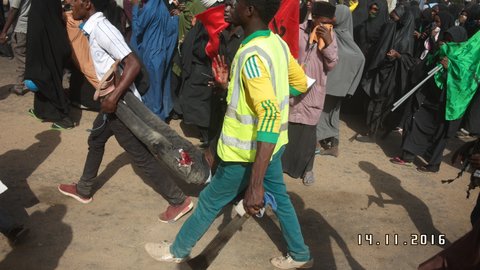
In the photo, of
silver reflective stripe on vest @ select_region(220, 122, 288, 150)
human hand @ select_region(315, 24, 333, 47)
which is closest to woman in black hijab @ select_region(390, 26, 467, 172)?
human hand @ select_region(315, 24, 333, 47)

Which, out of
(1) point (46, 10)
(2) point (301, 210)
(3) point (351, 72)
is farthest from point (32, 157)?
(3) point (351, 72)

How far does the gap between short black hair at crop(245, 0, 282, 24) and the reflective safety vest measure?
104 mm

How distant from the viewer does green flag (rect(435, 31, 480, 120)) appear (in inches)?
185

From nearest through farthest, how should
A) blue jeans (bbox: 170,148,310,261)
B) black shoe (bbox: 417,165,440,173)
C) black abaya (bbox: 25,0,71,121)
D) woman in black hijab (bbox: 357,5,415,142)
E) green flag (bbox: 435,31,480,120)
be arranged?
blue jeans (bbox: 170,148,310,261) → green flag (bbox: 435,31,480,120) → black abaya (bbox: 25,0,71,121) → black shoe (bbox: 417,165,440,173) → woman in black hijab (bbox: 357,5,415,142)

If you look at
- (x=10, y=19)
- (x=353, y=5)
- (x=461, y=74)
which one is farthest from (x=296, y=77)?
(x=353, y=5)

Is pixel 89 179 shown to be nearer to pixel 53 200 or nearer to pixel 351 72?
pixel 53 200

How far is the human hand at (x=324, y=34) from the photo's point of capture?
3.93 metres

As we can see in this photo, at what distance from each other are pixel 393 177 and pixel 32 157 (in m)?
3.81

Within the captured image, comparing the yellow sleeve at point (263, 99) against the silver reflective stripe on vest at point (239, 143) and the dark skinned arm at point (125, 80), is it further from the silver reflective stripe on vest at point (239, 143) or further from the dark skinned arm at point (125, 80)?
the dark skinned arm at point (125, 80)

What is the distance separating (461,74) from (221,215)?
118 inches

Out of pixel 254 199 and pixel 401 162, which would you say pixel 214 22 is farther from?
pixel 401 162

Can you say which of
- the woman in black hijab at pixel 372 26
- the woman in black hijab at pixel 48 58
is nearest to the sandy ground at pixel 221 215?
the woman in black hijab at pixel 48 58

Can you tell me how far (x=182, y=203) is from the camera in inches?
143

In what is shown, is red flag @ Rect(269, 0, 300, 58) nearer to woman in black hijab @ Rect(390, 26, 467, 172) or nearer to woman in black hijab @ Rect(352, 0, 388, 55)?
woman in black hijab @ Rect(390, 26, 467, 172)
